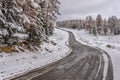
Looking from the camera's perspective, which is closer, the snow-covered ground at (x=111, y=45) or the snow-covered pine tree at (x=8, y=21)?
the snow-covered ground at (x=111, y=45)

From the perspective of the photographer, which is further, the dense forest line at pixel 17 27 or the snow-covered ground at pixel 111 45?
the dense forest line at pixel 17 27

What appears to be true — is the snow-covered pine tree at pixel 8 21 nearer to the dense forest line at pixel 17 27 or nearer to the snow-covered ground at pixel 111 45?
the dense forest line at pixel 17 27

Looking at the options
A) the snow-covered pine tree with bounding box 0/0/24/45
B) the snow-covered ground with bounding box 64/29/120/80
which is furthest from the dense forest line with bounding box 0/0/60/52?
the snow-covered ground with bounding box 64/29/120/80

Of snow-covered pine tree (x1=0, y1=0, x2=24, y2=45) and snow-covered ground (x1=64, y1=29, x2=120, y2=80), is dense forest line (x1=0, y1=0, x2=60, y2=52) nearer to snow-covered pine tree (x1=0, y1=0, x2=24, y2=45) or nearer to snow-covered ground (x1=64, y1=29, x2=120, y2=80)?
snow-covered pine tree (x1=0, y1=0, x2=24, y2=45)

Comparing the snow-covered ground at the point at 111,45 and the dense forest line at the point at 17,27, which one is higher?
the dense forest line at the point at 17,27

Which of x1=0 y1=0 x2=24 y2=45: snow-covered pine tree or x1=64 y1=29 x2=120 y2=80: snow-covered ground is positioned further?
x1=0 y1=0 x2=24 y2=45: snow-covered pine tree

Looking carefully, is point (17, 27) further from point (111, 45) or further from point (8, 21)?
A: point (111, 45)

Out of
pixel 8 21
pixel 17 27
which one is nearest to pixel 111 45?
pixel 17 27

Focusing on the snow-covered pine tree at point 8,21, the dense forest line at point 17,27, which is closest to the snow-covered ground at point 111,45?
the dense forest line at point 17,27

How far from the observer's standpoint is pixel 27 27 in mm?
22125

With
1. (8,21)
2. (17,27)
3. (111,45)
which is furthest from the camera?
(111,45)

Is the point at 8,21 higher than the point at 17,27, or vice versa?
the point at 8,21

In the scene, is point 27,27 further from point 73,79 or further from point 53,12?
point 53,12

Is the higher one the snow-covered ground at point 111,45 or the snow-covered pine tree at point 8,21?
the snow-covered pine tree at point 8,21
